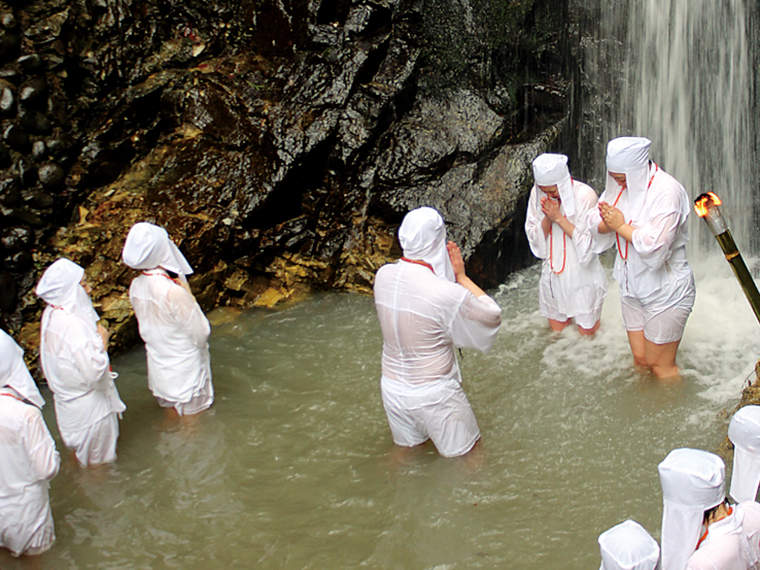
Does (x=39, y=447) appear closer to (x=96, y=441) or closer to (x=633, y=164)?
(x=96, y=441)

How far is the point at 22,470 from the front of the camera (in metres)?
3.87

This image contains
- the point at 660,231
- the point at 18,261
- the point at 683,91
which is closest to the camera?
the point at 660,231

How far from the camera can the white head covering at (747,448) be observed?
278cm

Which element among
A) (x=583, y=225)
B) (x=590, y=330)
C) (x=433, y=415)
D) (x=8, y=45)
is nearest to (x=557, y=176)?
(x=583, y=225)

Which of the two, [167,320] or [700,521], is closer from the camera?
[700,521]

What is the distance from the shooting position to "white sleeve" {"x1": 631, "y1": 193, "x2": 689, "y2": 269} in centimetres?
480

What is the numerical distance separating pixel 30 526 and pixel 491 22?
7498 millimetres

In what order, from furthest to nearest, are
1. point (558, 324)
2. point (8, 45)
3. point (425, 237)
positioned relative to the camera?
1. point (8, 45)
2. point (558, 324)
3. point (425, 237)

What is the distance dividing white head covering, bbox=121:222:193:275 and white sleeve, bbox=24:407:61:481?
1.54 metres

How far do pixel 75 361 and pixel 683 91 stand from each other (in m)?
7.78

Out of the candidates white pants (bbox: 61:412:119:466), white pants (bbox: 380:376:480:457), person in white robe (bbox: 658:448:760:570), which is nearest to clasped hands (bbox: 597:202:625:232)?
white pants (bbox: 380:376:480:457)

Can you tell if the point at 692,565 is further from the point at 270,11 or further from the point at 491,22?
the point at 270,11

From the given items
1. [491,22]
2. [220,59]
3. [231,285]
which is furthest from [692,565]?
[220,59]

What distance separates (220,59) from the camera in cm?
883
